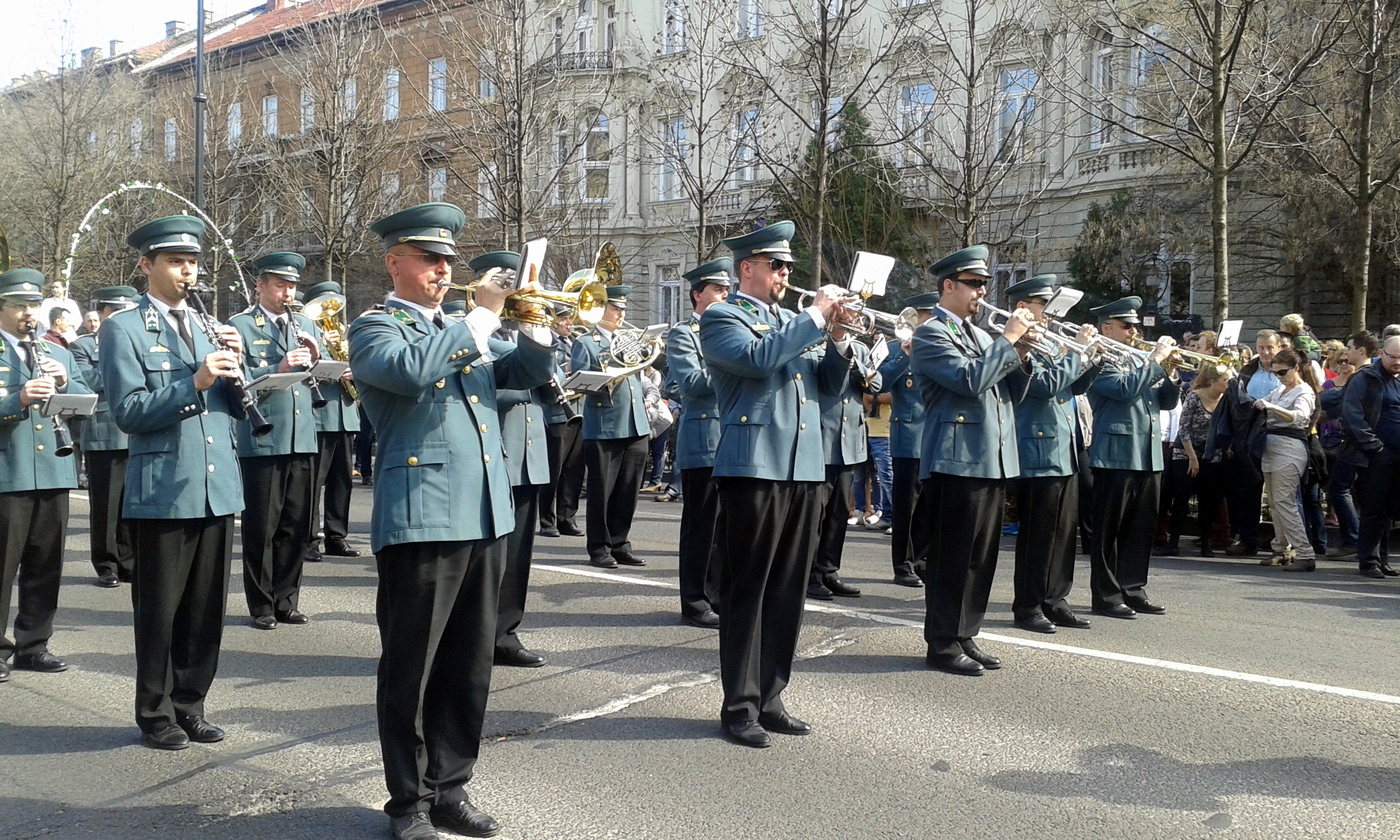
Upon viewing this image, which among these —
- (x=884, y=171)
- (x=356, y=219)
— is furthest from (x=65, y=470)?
(x=356, y=219)

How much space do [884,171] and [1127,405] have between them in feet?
44.6

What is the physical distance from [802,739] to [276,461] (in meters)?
4.15

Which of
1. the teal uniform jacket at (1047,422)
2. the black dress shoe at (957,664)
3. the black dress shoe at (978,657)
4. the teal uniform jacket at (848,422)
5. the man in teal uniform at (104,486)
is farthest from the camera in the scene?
the man in teal uniform at (104,486)

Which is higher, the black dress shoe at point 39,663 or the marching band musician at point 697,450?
the marching band musician at point 697,450

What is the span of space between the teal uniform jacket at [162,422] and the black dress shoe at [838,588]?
447 cm

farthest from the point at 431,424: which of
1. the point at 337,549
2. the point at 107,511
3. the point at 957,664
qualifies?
the point at 337,549

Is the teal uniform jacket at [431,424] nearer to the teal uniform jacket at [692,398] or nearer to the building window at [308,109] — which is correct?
the teal uniform jacket at [692,398]

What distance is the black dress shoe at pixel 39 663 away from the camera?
668 cm

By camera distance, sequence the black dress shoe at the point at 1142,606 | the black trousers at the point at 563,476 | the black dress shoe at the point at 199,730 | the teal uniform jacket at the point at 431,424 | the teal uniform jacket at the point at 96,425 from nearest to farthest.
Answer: the teal uniform jacket at the point at 431,424 → the black dress shoe at the point at 199,730 → the black dress shoe at the point at 1142,606 → the teal uniform jacket at the point at 96,425 → the black trousers at the point at 563,476

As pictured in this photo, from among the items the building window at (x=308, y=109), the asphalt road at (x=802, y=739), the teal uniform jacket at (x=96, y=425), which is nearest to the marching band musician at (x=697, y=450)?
the asphalt road at (x=802, y=739)

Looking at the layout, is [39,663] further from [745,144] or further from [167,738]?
[745,144]

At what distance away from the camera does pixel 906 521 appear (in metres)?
9.80

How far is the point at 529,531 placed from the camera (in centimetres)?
677

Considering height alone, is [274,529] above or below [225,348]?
below
